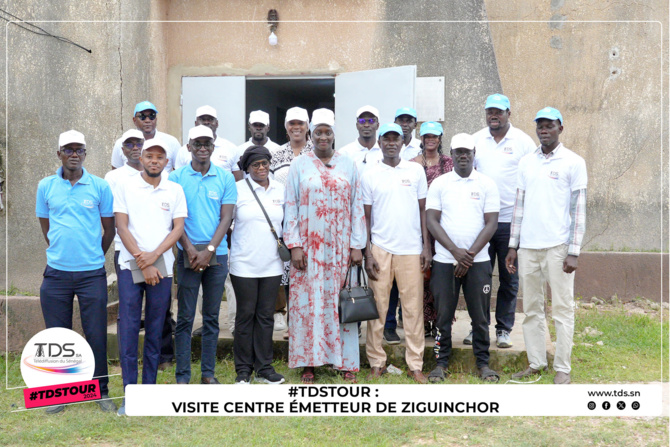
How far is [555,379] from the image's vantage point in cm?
531

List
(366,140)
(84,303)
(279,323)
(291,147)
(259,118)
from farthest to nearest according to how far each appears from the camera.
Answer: (279,323) → (259,118) → (366,140) → (291,147) → (84,303)

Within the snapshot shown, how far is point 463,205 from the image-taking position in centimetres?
530

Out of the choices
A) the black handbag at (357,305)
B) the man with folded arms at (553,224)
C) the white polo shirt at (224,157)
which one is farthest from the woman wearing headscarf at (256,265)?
the man with folded arms at (553,224)

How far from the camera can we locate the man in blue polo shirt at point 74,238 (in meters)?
4.83

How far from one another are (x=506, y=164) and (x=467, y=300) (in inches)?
48.8

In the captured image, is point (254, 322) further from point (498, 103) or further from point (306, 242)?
point (498, 103)

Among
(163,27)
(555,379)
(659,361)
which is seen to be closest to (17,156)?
(163,27)

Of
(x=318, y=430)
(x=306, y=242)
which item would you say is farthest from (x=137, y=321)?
(x=318, y=430)

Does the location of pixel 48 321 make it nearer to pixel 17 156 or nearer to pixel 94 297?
pixel 94 297

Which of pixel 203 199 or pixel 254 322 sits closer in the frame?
pixel 203 199

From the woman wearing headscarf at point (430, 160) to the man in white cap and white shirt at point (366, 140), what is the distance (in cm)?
40

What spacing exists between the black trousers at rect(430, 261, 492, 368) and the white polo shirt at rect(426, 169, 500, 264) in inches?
4.0

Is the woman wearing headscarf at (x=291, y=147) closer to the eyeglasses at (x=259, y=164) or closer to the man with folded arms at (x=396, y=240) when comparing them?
the eyeglasses at (x=259, y=164)
